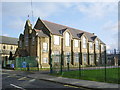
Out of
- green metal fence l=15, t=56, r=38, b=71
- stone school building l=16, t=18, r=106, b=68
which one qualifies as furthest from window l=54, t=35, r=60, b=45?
green metal fence l=15, t=56, r=38, b=71

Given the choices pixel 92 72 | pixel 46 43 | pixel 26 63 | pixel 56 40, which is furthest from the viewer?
pixel 56 40

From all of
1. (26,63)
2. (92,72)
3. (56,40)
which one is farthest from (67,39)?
(92,72)

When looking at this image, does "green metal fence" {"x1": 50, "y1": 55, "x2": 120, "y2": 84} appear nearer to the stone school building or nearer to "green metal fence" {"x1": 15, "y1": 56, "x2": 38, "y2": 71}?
"green metal fence" {"x1": 15, "y1": 56, "x2": 38, "y2": 71}

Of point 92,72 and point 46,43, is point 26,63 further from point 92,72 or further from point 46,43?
point 92,72

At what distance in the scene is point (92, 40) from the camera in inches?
1917

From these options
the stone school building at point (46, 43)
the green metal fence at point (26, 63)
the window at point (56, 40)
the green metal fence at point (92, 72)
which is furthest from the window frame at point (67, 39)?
the green metal fence at point (92, 72)

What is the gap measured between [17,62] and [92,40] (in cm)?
2916

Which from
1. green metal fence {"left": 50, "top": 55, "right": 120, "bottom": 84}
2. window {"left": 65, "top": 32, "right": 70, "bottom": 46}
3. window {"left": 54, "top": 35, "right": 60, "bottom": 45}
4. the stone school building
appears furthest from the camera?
window {"left": 65, "top": 32, "right": 70, "bottom": 46}

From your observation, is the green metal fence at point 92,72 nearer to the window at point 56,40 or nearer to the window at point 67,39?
the window at point 56,40

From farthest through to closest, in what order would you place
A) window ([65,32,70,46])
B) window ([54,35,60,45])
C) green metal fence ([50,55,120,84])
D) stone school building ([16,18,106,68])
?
1. window ([65,32,70,46])
2. window ([54,35,60,45])
3. stone school building ([16,18,106,68])
4. green metal fence ([50,55,120,84])

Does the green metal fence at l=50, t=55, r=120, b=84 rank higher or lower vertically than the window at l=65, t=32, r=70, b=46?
lower

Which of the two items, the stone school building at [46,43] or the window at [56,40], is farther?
the window at [56,40]

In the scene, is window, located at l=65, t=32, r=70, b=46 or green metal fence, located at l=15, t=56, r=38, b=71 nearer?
green metal fence, located at l=15, t=56, r=38, b=71

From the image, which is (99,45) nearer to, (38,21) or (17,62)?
(38,21)
